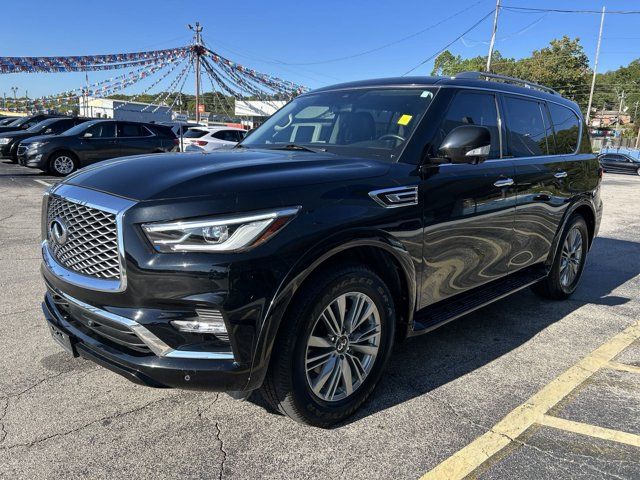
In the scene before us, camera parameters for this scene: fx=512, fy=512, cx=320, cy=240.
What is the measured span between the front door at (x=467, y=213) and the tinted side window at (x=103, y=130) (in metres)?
13.4

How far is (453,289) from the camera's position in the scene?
11.8 ft

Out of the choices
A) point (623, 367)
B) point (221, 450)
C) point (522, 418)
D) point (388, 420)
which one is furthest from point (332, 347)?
point (623, 367)

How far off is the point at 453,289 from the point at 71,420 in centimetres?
252

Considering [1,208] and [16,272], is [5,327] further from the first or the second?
[1,208]

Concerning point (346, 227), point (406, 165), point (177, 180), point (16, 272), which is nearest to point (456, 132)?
point (406, 165)

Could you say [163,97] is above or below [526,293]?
above

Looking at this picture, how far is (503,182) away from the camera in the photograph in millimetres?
3865

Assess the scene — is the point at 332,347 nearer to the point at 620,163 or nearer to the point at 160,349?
the point at 160,349

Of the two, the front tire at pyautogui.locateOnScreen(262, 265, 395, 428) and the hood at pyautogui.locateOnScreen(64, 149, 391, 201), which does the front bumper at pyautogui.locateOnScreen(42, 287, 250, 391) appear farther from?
the hood at pyautogui.locateOnScreen(64, 149, 391, 201)

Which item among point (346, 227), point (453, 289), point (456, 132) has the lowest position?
point (453, 289)

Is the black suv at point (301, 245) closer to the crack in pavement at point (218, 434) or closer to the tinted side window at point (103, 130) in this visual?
the crack in pavement at point (218, 434)

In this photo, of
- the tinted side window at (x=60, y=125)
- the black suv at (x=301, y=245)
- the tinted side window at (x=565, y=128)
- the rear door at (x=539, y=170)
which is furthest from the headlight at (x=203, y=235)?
the tinted side window at (x=60, y=125)

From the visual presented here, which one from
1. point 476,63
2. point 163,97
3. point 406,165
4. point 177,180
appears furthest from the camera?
point 476,63

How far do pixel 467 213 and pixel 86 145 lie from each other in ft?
45.2
